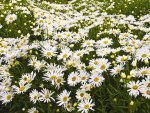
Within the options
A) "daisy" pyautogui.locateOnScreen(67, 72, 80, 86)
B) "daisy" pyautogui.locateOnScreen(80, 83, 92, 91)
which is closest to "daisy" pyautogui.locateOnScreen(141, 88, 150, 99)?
"daisy" pyautogui.locateOnScreen(80, 83, 92, 91)

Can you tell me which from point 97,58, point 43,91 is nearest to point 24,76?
point 43,91

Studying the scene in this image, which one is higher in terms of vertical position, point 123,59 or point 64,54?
point 123,59

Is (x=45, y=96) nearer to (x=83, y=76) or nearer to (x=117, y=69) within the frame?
(x=83, y=76)

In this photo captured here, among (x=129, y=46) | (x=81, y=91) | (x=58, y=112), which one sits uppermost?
(x=129, y=46)

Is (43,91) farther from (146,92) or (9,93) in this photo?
(146,92)

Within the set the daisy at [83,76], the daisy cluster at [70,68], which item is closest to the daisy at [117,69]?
the daisy cluster at [70,68]

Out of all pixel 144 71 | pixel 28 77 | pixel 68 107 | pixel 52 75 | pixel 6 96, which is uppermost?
pixel 144 71

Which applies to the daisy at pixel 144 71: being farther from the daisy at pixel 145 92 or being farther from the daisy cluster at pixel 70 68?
the daisy at pixel 145 92

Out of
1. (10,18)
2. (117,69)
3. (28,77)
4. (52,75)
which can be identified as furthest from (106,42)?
(10,18)
